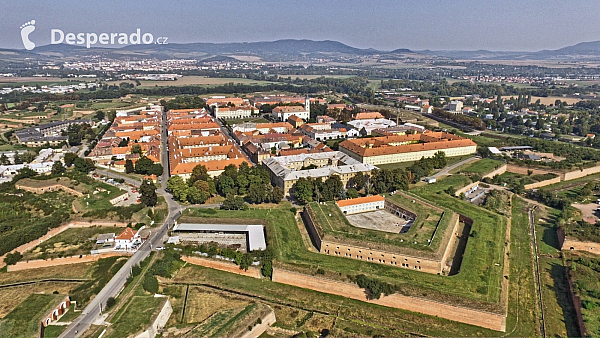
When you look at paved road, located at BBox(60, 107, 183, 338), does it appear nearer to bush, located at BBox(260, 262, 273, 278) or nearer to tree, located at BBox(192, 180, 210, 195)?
tree, located at BBox(192, 180, 210, 195)

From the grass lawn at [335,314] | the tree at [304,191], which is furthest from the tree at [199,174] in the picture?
the grass lawn at [335,314]

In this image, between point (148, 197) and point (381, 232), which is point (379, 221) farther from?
point (148, 197)

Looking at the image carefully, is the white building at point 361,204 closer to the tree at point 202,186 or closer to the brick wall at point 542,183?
the tree at point 202,186

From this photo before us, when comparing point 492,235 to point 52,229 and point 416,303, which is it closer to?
point 416,303

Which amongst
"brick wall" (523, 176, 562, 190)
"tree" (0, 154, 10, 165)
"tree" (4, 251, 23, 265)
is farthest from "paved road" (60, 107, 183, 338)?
"brick wall" (523, 176, 562, 190)

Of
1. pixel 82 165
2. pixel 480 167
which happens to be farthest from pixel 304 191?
pixel 82 165
